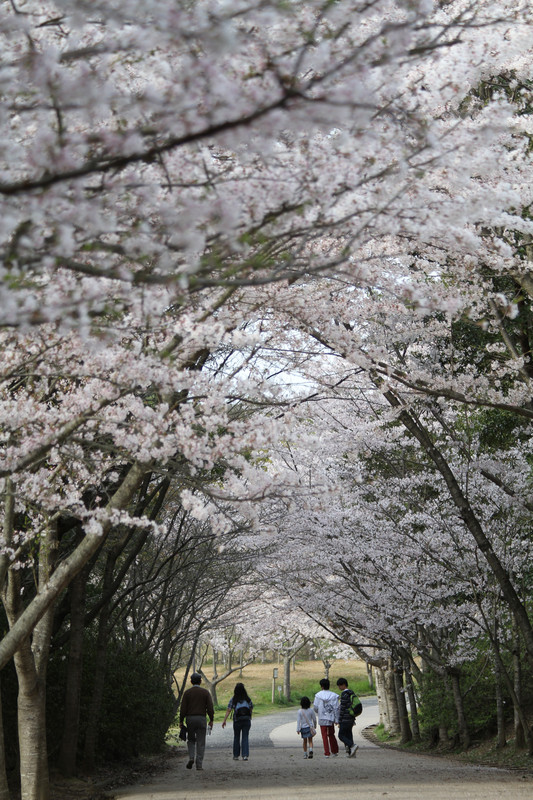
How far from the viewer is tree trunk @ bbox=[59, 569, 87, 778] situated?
10.8 metres

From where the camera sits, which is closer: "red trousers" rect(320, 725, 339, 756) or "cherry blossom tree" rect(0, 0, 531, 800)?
"cherry blossom tree" rect(0, 0, 531, 800)

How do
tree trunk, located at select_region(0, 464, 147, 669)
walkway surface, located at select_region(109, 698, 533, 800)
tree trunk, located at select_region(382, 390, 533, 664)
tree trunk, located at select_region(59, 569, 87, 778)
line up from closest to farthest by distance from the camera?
tree trunk, located at select_region(0, 464, 147, 669) < walkway surface, located at select_region(109, 698, 533, 800) < tree trunk, located at select_region(382, 390, 533, 664) < tree trunk, located at select_region(59, 569, 87, 778)

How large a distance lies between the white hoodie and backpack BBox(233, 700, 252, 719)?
1.21 metres

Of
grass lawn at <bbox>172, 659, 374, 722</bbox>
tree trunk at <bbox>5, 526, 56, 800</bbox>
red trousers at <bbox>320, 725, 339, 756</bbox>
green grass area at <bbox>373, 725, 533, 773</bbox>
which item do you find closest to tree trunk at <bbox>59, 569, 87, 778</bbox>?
tree trunk at <bbox>5, 526, 56, 800</bbox>

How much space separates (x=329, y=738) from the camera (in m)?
15.6

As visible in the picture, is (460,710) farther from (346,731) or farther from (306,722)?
(306,722)

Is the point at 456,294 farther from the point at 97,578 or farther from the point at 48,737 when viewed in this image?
the point at 97,578

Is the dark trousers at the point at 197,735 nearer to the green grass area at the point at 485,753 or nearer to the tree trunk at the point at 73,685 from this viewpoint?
the tree trunk at the point at 73,685

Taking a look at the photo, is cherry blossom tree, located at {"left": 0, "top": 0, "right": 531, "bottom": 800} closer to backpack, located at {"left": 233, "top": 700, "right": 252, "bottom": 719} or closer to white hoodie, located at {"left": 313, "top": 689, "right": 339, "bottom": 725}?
backpack, located at {"left": 233, "top": 700, "right": 252, "bottom": 719}

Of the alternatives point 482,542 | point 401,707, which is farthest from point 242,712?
point 401,707

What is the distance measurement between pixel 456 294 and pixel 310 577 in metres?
13.1

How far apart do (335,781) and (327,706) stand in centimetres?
361

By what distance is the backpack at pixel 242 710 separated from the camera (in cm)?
1448

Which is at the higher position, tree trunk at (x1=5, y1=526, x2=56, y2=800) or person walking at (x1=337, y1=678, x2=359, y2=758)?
tree trunk at (x1=5, y1=526, x2=56, y2=800)
